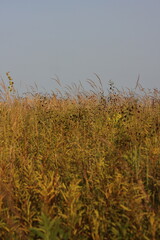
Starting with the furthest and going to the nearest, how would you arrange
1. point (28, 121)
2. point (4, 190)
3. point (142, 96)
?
point (142, 96), point (28, 121), point (4, 190)

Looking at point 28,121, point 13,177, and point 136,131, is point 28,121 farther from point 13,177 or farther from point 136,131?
point 13,177

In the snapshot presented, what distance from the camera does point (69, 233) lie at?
7.72 feet

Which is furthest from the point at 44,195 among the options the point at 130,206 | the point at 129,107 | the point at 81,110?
the point at 81,110

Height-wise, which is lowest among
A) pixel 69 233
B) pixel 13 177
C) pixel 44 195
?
pixel 69 233

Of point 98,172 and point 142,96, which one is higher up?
point 142,96

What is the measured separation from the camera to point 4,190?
3.12 m

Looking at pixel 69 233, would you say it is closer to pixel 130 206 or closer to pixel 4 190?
pixel 130 206

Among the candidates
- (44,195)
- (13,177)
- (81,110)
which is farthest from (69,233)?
(81,110)

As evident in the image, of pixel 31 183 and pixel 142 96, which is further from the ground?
pixel 142 96

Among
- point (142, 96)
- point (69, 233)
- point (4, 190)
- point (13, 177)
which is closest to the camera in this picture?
point (69, 233)

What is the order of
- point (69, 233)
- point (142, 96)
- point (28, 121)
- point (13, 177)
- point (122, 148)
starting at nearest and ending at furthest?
point (69, 233) < point (13, 177) < point (122, 148) < point (28, 121) < point (142, 96)

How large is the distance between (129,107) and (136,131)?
6.01ft

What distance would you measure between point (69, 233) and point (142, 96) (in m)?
5.14

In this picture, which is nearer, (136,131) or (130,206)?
(130,206)
